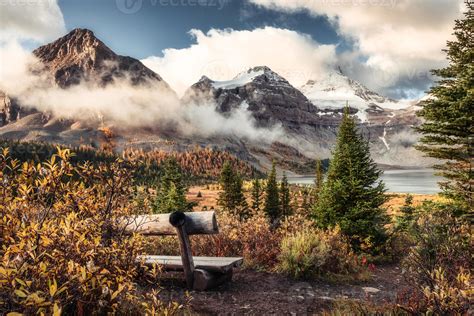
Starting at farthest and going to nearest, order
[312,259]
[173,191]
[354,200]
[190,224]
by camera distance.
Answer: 1. [173,191]
2. [354,200]
3. [312,259]
4. [190,224]

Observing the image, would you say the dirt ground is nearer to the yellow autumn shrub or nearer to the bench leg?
the bench leg

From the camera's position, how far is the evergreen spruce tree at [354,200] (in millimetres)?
12766

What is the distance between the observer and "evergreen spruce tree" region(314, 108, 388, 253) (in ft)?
41.9

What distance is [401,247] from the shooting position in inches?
554

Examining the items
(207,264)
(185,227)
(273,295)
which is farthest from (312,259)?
(185,227)

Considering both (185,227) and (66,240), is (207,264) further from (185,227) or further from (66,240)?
(66,240)

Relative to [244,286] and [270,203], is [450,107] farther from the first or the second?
[270,203]

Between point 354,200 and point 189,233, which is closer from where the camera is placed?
point 189,233

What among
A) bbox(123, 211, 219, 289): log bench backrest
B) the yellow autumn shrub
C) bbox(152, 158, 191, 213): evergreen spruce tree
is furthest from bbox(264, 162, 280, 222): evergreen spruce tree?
the yellow autumn shrub

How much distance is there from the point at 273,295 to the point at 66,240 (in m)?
4.95

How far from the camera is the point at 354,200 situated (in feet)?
43.2

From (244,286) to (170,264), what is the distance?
6.03 ft

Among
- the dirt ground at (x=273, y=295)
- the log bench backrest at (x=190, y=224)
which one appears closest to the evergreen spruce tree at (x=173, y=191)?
the dirt ground at (x=273, y=295)

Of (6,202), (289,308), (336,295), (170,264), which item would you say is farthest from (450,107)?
(6,202)
